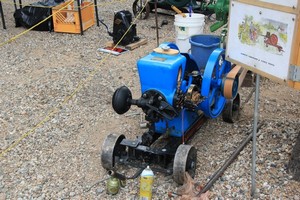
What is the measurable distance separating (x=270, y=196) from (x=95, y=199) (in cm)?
150

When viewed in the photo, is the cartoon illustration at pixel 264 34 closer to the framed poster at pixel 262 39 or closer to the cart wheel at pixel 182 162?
the framed poster at pixel 262 39

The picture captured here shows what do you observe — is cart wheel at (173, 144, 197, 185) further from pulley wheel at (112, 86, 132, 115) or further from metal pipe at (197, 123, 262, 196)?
pulley wheel at (112, 86, 132, 115)

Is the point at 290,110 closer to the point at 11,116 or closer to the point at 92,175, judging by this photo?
the point at 92,175

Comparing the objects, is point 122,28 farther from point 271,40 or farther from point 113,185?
point 271,40

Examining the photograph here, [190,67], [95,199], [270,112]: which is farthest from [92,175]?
[270,112]

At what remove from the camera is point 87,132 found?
4.73 meters

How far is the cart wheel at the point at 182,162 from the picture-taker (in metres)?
3.54

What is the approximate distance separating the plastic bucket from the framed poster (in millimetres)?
1462

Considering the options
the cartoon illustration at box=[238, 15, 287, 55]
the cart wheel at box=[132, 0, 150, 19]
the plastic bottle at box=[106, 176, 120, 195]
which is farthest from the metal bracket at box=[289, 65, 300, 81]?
the cart wheel at box=[132, 0, 150, 19]

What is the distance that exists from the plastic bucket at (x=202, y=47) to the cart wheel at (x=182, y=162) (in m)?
1.52

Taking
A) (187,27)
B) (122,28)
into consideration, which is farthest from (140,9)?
(187,27)

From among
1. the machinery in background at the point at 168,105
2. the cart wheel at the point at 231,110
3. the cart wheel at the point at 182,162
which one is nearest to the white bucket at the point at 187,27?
the cart wheel at the point at 231,110

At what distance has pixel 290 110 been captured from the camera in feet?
16.5

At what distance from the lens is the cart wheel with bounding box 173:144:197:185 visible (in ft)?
11.6
